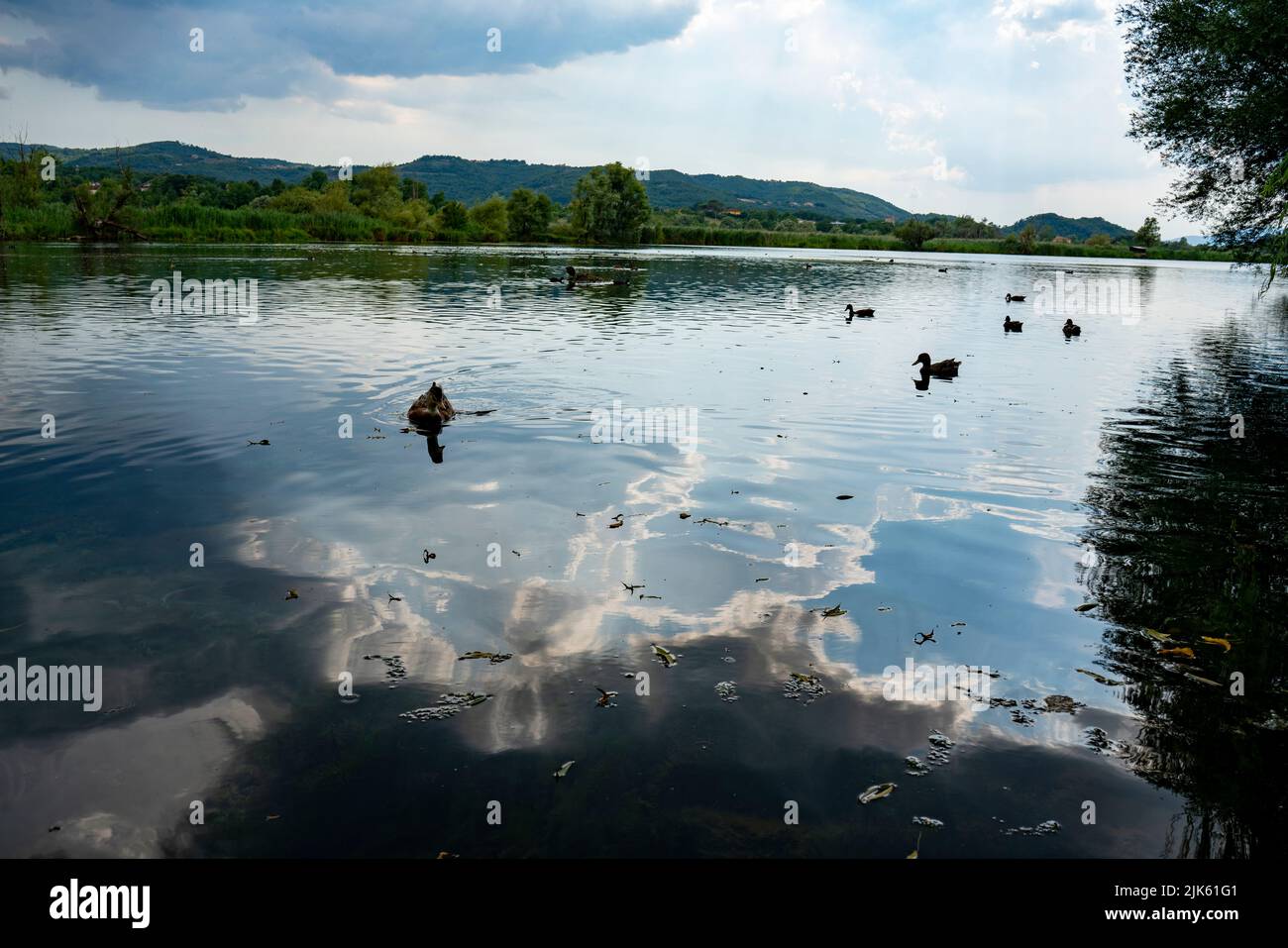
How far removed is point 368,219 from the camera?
415 feet

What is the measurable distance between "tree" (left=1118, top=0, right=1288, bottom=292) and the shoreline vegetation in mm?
66789

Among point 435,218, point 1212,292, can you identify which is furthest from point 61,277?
point 435,218

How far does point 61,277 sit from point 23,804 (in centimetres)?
5379

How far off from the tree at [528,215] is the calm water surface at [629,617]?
135 meters

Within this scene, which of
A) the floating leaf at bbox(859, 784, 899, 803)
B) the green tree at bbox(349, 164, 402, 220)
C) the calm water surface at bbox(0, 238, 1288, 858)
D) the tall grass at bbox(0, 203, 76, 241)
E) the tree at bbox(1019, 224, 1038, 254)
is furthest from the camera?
the tree at bbox(1019, 224, 1038, 254)

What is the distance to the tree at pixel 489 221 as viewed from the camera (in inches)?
5758

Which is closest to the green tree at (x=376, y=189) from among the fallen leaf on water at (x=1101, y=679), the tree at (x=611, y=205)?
the tree at (x=611, y=205)

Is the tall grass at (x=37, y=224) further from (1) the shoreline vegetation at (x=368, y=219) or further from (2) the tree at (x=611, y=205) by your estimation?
(2) the tree at (x=611, y=205)

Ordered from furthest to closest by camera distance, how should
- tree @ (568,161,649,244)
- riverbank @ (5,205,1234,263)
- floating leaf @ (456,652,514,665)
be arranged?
tree @ (568,161,649,244), riverbank @ (5,205,1234,263), floating leaf @ (456,652,514,665)

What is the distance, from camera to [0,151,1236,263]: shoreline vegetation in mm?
95500

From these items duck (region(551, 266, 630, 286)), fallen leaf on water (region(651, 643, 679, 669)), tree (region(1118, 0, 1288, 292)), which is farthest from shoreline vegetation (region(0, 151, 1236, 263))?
fallen leaf on water (region(651, 643, 679, 669))

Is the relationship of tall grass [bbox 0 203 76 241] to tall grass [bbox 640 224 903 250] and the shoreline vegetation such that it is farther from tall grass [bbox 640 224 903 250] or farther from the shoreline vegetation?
tall grass [bbox 640 224 903 250]

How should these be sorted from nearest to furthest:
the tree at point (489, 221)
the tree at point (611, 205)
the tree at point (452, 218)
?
the tree at point (452, 218), the tree at point (489, 221), the tree at point (611, 205)

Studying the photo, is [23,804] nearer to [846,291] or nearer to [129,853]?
[129,853]
